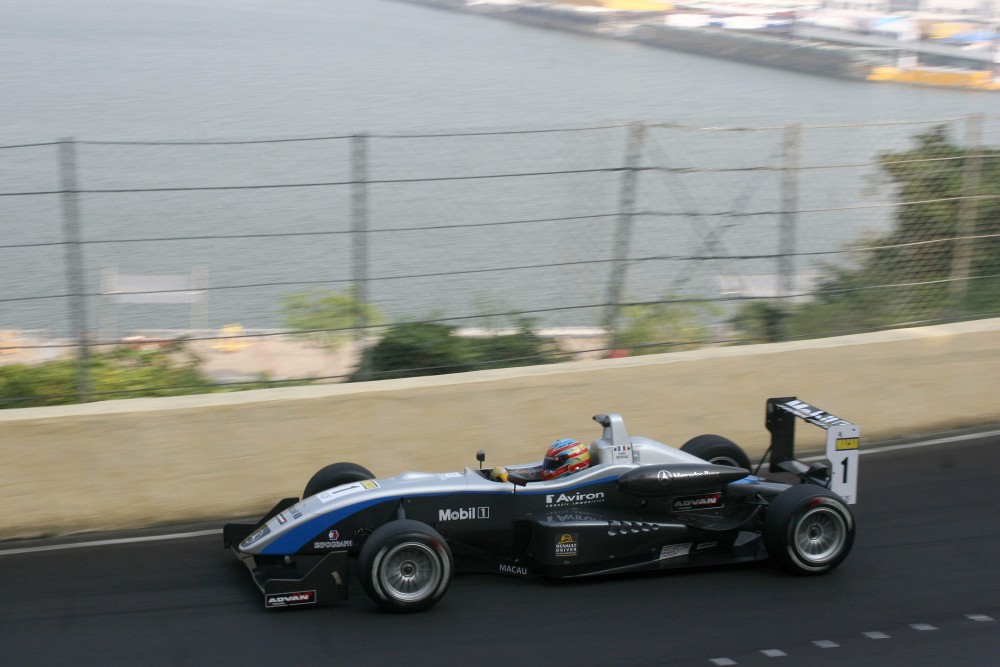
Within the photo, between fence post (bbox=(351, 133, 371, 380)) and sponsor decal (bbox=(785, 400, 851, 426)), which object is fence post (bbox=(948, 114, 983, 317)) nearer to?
sponsor decal (bbox=(785, 400, 851, 426))

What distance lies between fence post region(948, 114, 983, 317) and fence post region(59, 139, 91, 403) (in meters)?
6.92

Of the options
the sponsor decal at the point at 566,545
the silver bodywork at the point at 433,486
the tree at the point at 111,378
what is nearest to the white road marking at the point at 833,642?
the sponsor decal at the point at 566,545

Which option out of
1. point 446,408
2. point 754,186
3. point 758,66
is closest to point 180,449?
point 446,408

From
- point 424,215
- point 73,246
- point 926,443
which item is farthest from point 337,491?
point 926,443

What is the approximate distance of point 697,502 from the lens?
21.0ft

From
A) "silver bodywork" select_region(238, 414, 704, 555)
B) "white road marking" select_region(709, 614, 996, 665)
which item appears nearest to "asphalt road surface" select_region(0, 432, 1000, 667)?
"white road marking" select_region(709, 614, 996, 665)

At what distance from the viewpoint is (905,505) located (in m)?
7.36

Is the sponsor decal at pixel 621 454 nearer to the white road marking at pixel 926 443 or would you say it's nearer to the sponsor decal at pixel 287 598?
the sponsor decal at pixel 287 598

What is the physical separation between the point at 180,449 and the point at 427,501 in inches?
77.9

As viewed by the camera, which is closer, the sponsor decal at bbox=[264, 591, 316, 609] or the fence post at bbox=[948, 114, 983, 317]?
the sponsor decal at bbox=[264, 591, 316, 609]

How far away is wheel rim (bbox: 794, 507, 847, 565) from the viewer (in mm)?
6121

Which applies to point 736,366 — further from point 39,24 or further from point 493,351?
point 39,24

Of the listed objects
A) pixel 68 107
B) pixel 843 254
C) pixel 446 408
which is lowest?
pixel 446 408

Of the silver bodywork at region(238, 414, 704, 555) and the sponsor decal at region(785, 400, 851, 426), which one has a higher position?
the sponsor decal at region(785, 400, 851, 426)
